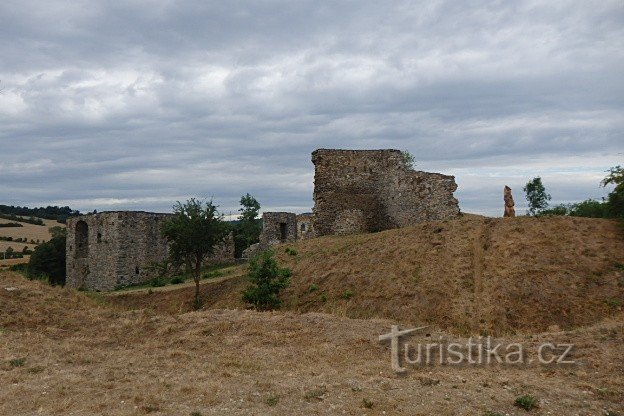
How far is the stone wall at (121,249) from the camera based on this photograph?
119 ft

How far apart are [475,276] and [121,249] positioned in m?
25.6

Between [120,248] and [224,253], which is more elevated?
[120,248]

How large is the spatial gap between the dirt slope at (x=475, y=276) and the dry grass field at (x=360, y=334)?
2.2 inches

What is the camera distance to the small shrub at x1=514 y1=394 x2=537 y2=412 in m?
8.28

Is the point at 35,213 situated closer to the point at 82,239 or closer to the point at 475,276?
the point at 82,239

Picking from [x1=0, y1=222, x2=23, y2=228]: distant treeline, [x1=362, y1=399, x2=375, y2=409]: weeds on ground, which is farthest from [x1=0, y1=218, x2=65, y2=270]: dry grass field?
[x1=362, y1=399, x2=375, y2=409]: weeds on ground

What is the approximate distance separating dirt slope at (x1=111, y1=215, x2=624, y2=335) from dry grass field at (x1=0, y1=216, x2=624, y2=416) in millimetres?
57

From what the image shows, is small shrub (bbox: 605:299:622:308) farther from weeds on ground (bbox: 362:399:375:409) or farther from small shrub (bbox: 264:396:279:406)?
small shrub (bbox: 264:396:279:406)

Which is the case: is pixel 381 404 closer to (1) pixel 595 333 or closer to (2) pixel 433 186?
(1) pixel 595 333

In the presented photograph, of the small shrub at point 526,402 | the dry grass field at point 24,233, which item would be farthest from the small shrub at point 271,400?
the dry grass field at point 24,233

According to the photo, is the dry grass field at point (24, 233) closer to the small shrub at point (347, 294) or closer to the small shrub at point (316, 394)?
the small shrub at point (347, 294)

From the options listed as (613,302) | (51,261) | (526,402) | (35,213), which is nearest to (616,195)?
(613,302)

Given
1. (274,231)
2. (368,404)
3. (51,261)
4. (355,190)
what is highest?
(355,190)

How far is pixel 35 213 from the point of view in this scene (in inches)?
3627
